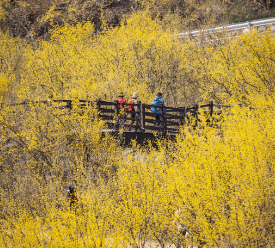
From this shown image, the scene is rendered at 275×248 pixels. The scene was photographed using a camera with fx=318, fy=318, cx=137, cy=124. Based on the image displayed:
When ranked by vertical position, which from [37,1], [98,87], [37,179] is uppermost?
[37,1]

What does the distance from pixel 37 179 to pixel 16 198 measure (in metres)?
0.82

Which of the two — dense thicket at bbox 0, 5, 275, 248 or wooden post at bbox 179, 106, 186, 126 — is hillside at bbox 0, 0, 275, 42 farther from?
wooden post at bbox 179, 106, 186, 126

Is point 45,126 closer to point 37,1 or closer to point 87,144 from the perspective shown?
point 87,144

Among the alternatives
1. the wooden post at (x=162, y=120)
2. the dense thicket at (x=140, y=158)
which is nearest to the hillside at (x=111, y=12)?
the dense thicket at (x=140, y=158)

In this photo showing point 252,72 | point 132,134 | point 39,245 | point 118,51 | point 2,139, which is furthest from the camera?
point 118,51

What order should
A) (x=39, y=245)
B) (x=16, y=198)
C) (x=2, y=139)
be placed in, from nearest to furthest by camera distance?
1. (x=39, y=245)
2. (x=16, y=198)
3. (x=2, y=139)

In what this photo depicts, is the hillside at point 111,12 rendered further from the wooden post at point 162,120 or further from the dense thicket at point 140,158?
the wooden post at point 162,120

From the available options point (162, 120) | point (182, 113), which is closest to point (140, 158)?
point (162, 120)

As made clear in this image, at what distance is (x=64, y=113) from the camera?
10.8m

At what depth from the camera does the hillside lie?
1239 inches

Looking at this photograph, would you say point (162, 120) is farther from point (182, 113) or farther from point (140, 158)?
point (140, 158)

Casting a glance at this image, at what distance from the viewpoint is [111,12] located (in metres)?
40.1

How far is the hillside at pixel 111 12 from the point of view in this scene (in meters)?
31.5

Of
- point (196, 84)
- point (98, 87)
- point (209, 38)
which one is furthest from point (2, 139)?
point (209, 38)
